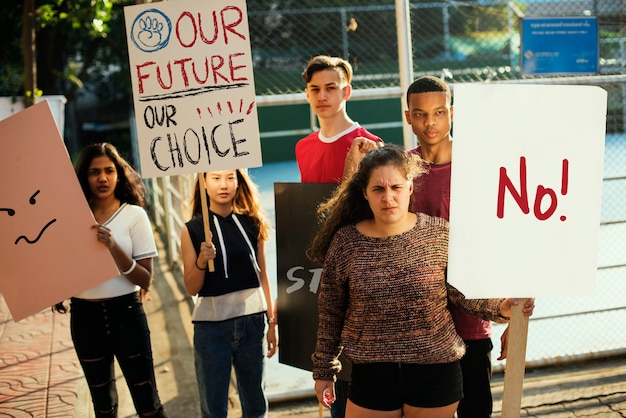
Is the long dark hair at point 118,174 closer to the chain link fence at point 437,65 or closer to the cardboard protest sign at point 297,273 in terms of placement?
the cardboard protest sign at point 297,273

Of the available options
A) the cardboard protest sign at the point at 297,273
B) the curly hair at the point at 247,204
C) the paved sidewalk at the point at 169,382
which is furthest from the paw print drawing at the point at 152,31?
the paved sidewalk at the point at 169,382

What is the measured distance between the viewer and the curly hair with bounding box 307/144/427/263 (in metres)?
2.87

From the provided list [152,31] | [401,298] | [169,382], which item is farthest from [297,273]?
[169,382]

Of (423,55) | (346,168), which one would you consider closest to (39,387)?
(346,168)

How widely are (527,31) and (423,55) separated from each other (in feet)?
53.1

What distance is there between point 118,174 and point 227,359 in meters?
1.00

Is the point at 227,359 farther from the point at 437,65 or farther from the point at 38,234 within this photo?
the point at 437,65

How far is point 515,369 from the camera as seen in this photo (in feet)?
8.26

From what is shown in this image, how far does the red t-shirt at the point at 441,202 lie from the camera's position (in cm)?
312

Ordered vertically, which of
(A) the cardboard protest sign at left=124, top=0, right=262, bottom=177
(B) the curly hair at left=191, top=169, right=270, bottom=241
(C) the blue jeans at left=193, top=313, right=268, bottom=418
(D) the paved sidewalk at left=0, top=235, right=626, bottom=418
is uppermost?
(A) the cardboard protest sign at left=124, top=0, right=262, bottom=177

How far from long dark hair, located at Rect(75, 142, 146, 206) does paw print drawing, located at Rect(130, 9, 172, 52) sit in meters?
0.53

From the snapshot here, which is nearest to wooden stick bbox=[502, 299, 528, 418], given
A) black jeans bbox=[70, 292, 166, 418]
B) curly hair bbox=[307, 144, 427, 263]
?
curly hair bbox=[307, 144, 427, 263]

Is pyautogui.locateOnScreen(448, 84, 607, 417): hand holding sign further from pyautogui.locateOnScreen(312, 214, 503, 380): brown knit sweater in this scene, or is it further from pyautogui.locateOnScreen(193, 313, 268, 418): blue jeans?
pyautogui.locateOnScreen(193, 313, 268, 418): blue jeans

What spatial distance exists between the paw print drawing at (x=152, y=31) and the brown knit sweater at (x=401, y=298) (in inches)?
50.2
